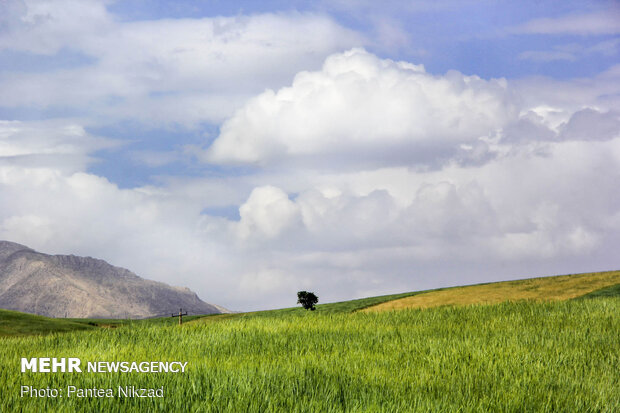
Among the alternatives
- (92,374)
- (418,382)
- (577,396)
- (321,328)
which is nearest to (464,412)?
(418,382)

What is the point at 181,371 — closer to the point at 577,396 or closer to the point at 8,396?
the point at 8,396

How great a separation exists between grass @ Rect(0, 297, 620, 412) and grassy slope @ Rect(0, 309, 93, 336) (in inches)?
624

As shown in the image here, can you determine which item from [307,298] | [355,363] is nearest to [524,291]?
[307,298]

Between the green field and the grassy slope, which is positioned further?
the grassy slope

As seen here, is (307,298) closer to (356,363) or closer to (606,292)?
(606,292)

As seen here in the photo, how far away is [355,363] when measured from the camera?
33.6 ft

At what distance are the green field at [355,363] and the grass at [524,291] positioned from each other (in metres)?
14.4

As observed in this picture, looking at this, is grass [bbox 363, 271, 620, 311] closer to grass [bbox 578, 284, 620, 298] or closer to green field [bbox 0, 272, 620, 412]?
grass [bbox 578, 284, 620, 298]

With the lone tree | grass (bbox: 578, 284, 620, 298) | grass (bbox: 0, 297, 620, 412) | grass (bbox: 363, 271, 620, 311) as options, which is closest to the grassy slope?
the lone tree

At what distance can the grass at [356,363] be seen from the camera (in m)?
7.88

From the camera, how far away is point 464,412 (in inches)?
303

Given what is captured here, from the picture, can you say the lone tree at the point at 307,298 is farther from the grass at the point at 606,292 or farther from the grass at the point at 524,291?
the grass at the point at 606,292

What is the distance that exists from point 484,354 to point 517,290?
2465 cm

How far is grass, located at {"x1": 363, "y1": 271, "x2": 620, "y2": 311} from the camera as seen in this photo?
3192 cm
